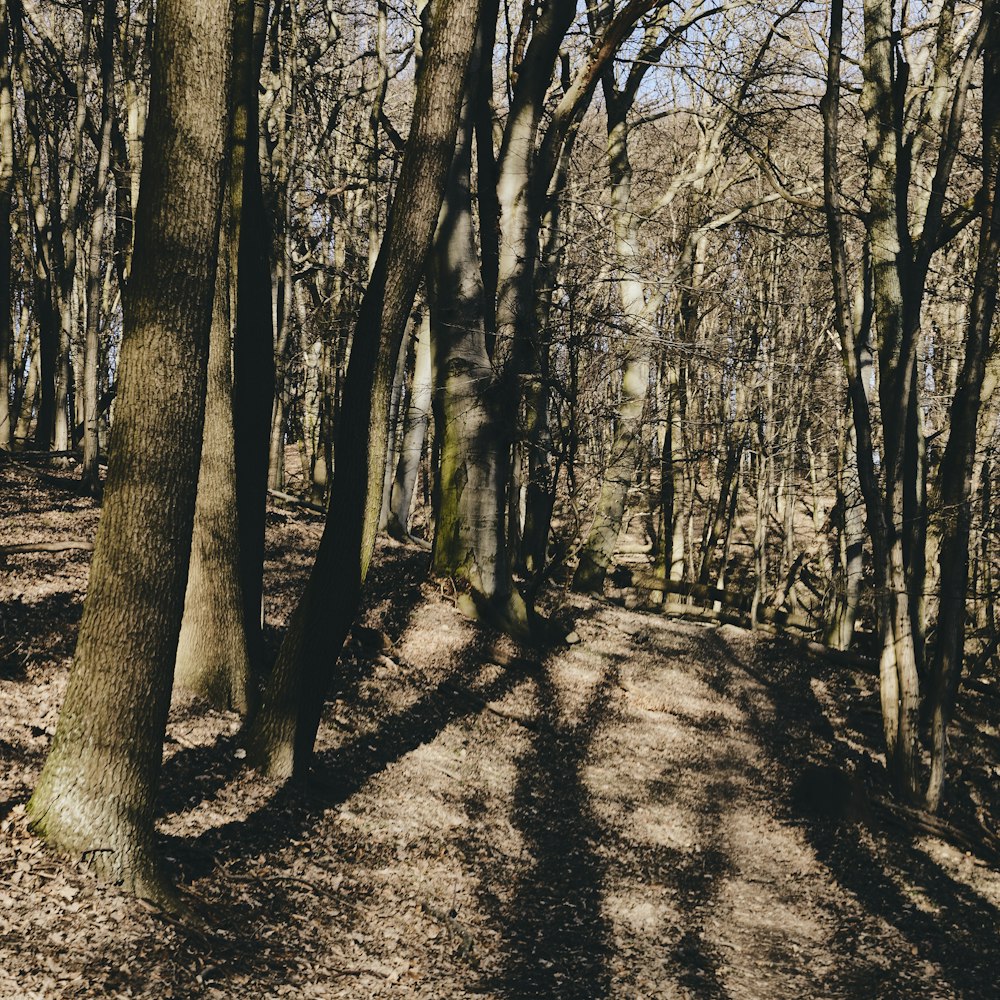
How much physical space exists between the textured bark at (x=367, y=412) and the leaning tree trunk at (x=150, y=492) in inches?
70.3

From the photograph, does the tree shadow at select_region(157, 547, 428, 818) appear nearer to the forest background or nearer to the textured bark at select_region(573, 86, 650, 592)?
the forest background

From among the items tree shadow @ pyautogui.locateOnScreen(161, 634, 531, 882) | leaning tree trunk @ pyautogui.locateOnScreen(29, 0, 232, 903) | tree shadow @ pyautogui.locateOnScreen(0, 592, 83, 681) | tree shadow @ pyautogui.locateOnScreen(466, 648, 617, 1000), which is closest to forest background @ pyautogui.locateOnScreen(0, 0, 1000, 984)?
leaning tree trunk @ pyautogui.locateOnScreen(29, 0, 232, 903)

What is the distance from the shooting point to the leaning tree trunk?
4281mm

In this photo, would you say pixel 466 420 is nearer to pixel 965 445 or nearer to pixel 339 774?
pixel 965 445

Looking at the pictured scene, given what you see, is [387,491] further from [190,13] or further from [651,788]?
[190,13]

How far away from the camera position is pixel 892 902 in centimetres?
678

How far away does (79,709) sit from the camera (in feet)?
14.0

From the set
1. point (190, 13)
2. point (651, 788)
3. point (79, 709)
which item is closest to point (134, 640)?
point (79, 709)

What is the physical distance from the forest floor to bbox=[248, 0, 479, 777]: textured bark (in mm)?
532

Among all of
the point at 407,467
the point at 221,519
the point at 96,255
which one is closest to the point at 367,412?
the point at 221,519

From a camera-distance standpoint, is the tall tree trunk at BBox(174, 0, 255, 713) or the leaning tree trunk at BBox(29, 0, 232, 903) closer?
the leaning tree trunk at BBox(29, 0, 232, 903)

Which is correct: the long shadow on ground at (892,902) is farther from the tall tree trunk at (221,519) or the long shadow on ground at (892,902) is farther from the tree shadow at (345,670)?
the tall tree trunk at (221,519)

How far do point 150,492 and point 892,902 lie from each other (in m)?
5.69

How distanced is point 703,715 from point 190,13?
895 cm
